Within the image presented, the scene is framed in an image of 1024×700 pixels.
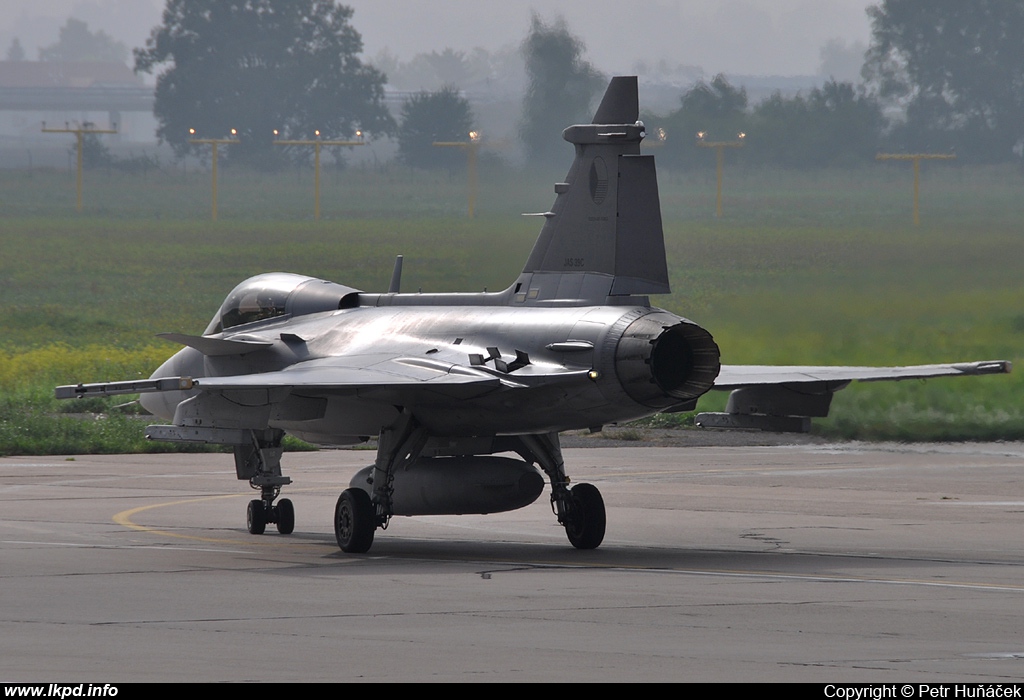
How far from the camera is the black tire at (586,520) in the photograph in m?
17.0

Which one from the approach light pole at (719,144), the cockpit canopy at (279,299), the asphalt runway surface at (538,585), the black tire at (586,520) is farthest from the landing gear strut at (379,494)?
the approach light pole at (719,144)

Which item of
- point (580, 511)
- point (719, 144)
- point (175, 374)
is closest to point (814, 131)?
point (719, 144)

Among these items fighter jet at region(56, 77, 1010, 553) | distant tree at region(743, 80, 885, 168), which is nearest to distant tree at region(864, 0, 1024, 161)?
distant tree at region(743, 80, 885, 168)

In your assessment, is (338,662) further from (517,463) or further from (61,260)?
(61,260)

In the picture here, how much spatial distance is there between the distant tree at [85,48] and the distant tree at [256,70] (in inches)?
1998

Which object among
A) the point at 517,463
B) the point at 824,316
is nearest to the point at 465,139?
the point at 824,316

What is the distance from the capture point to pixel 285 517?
1905cm

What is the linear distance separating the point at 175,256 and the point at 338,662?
42.8 meters

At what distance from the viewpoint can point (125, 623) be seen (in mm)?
11461

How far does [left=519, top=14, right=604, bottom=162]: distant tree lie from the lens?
28.0 meters

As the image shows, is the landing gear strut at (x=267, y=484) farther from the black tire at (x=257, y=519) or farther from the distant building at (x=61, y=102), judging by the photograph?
the distant building at (x=61, y=102)

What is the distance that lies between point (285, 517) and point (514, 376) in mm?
4887

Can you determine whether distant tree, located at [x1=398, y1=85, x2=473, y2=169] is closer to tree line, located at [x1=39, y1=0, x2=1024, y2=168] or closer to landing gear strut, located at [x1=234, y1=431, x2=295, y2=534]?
tree line, located at [x1=39, y1=0, x2=1024, y2=168]

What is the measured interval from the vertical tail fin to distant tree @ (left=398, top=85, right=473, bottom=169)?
1258 cm
